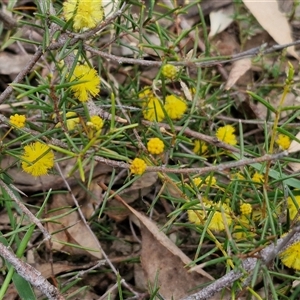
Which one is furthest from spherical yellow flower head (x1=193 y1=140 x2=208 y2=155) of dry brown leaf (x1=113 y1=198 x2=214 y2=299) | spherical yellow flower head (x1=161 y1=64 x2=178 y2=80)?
spherical yellow flower head (x1=161 y1=64 x2=178 y2=80)

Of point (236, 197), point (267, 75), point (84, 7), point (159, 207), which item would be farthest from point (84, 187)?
point (267, 75)

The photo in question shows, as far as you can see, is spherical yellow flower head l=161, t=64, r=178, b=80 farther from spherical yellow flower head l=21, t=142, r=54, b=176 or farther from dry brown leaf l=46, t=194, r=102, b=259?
dry brown leaf l=46, t=194, r=102, b=259

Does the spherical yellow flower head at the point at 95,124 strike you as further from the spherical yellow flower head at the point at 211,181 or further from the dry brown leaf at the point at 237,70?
the dry brown leaf at the point at 237,70

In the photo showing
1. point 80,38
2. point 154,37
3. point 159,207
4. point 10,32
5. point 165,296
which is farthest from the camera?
point 154,37

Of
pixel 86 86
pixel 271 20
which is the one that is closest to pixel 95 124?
pixel 86 86

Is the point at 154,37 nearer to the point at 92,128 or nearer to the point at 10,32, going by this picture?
the point at 10,32

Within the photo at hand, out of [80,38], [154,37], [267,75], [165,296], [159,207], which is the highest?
[80,38]

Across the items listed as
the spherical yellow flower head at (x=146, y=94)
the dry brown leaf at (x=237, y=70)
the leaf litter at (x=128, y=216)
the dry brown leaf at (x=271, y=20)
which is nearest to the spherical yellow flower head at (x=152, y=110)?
the spherical yellow flower head at (x=146, y=94)
